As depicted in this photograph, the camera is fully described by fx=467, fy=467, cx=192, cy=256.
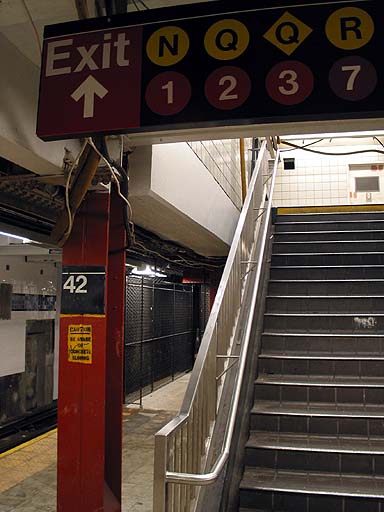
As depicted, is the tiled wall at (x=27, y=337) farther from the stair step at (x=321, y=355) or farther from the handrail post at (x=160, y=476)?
the handrail post at (x=160, y=476)

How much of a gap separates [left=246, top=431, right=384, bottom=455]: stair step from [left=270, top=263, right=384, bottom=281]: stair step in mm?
2000

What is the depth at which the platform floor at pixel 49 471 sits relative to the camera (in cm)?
378

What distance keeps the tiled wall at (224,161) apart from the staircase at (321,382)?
1.13 meters

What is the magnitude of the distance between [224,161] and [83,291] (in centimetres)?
351

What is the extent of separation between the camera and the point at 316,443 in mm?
3066

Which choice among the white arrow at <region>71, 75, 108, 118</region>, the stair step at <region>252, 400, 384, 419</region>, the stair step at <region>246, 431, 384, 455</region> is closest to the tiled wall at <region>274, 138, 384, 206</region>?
the stair step at <region>252, 400, 384, 419</region>

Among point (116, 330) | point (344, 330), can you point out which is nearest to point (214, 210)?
point (344, 330)

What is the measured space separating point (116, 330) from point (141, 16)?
2100 millimetres

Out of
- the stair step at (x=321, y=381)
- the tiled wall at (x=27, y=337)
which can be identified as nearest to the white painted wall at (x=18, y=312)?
the tiled wall at (x=27, y=337)

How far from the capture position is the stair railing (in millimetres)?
1939

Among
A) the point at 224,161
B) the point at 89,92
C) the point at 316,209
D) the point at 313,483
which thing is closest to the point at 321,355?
the point at 313,483

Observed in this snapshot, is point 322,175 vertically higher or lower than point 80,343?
higher

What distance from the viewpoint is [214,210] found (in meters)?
5.38

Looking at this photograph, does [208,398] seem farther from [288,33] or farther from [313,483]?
[288,33]
